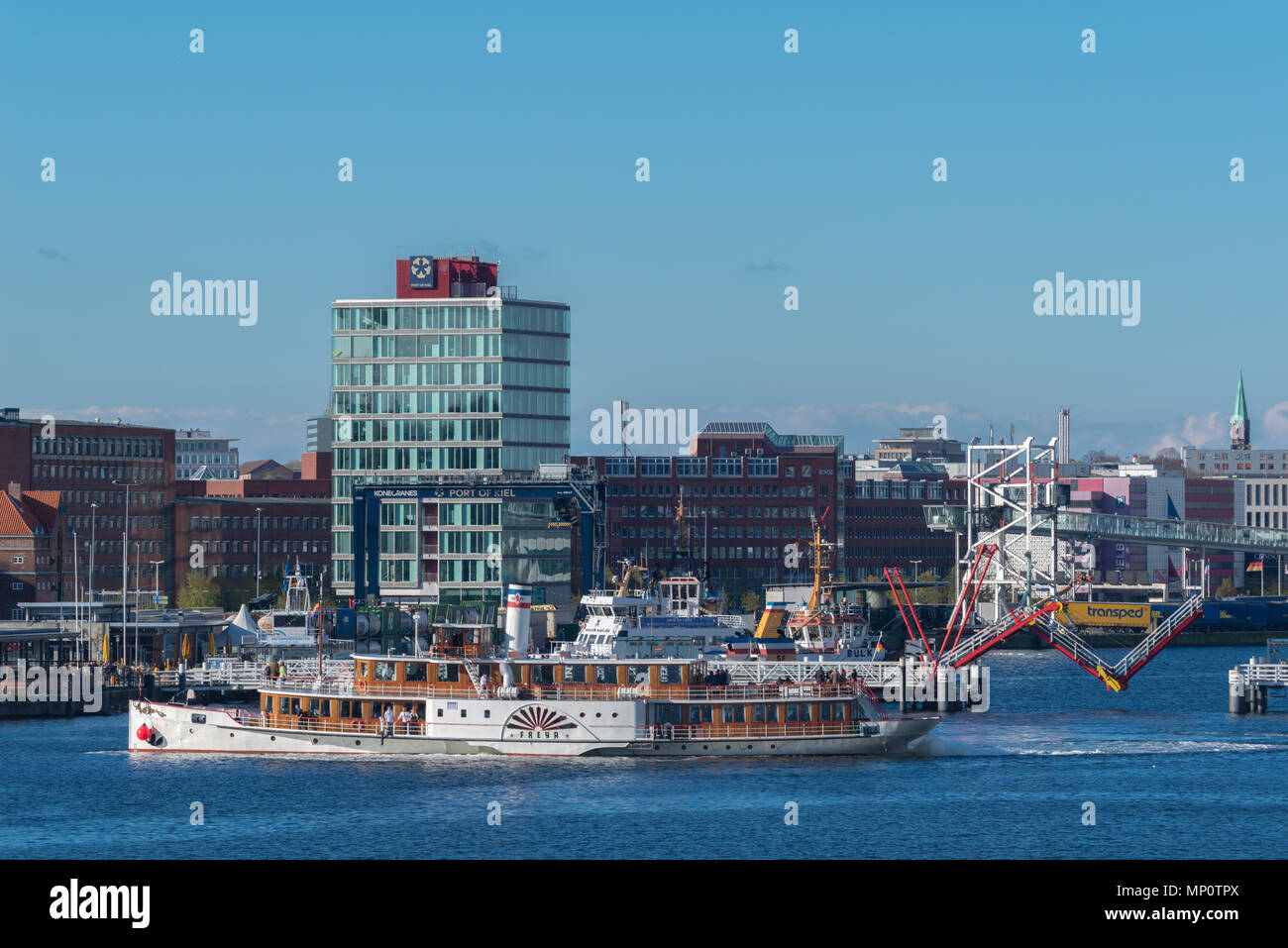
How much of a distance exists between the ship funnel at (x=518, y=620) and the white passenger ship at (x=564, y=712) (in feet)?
0.27

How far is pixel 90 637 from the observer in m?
104

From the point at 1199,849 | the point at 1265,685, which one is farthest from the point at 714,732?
the point at 1265,685

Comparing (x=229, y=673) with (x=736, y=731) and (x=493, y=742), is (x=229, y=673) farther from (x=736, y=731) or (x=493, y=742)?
(x=736, y=731)

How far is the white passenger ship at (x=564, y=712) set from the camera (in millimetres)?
64062

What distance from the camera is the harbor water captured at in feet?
155

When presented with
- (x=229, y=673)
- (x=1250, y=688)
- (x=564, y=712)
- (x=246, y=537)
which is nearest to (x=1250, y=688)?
(x=1250, y=688)

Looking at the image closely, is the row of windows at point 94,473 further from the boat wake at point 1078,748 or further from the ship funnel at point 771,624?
the boat wake at point 1078,748

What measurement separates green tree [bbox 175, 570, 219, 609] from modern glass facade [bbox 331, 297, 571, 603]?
821 inches

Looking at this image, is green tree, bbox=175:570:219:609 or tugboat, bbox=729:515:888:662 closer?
tugboat, bbox=729:515:888:662

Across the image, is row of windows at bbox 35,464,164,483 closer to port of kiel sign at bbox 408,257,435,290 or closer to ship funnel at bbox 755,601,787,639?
port of kiel sign at bbox 408,257,435,290

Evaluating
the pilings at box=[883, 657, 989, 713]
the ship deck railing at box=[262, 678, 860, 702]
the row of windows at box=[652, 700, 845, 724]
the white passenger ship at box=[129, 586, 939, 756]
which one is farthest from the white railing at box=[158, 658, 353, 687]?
the pilings at box=[883, 657, 989, 713]
